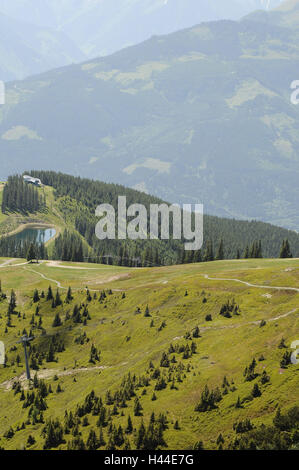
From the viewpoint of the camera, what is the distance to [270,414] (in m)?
45.2

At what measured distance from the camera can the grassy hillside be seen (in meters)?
48.7

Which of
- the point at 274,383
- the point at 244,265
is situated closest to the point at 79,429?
the point at 274,383

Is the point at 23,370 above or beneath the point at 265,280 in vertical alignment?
beneath

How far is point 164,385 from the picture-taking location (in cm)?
5741

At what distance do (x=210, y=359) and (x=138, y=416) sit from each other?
15.0 meters

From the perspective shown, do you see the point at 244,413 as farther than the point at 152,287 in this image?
No

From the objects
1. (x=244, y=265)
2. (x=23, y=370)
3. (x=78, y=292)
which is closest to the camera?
(x=23, y=370)

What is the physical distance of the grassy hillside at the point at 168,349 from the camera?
4872cm

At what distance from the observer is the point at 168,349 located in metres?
68.9

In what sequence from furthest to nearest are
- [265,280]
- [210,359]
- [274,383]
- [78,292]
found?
1. [78,292]
2. [265,280]
3. [210,359]
4. [274,383]
